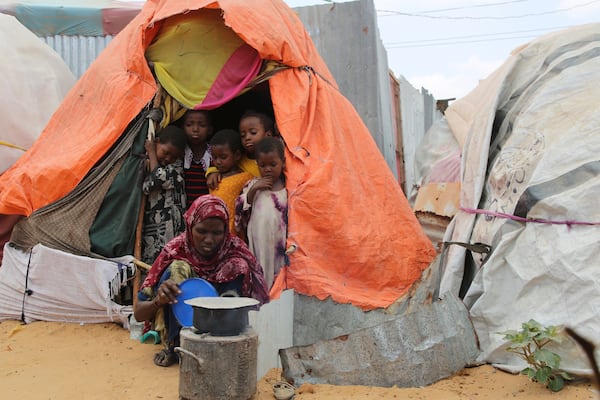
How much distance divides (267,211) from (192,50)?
146 cm

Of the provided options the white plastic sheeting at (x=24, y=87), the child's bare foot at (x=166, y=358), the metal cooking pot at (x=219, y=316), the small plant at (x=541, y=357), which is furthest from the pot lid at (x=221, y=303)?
the white plastic sheeting at (x=24, y=87)

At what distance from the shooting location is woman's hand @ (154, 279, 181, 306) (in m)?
2.80

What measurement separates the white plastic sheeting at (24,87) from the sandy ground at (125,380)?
1852 millimetres

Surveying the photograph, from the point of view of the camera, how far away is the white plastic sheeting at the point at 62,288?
3.84 m

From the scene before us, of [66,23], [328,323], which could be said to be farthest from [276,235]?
[66,23]

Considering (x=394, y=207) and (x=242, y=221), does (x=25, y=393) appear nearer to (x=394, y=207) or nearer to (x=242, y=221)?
(x=242, y=221)

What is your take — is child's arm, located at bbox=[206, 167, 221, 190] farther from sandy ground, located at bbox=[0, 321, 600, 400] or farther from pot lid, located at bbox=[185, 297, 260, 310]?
pot lid, located at bbox=[185, 297, 260, 310]

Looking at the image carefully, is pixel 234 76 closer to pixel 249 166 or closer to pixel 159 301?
pixel 249 166

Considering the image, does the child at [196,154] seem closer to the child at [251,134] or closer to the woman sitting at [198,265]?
the child at [251,134]

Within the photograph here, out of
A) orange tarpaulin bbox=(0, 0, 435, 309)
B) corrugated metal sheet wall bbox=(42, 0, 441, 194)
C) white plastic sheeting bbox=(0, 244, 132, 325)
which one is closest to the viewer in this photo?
orange tarpaulin bbox=(0, 0, 435, 309)

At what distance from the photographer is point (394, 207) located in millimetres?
4242

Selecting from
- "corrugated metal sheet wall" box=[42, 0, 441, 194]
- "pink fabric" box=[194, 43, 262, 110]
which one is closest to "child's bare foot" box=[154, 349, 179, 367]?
"pink fabric" box=[194, 43, 262, 110]

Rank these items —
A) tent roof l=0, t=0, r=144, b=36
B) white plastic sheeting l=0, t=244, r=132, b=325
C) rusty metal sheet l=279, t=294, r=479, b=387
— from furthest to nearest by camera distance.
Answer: tent roof l=0, t=0, r=144, b=36 < white plastic sheeting l=0, t=244, r=132, b=325 < rusty metal sheet l=279, t=294, r=479, b=387

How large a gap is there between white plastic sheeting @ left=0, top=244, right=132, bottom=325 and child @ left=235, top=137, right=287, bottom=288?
32.7 inches
